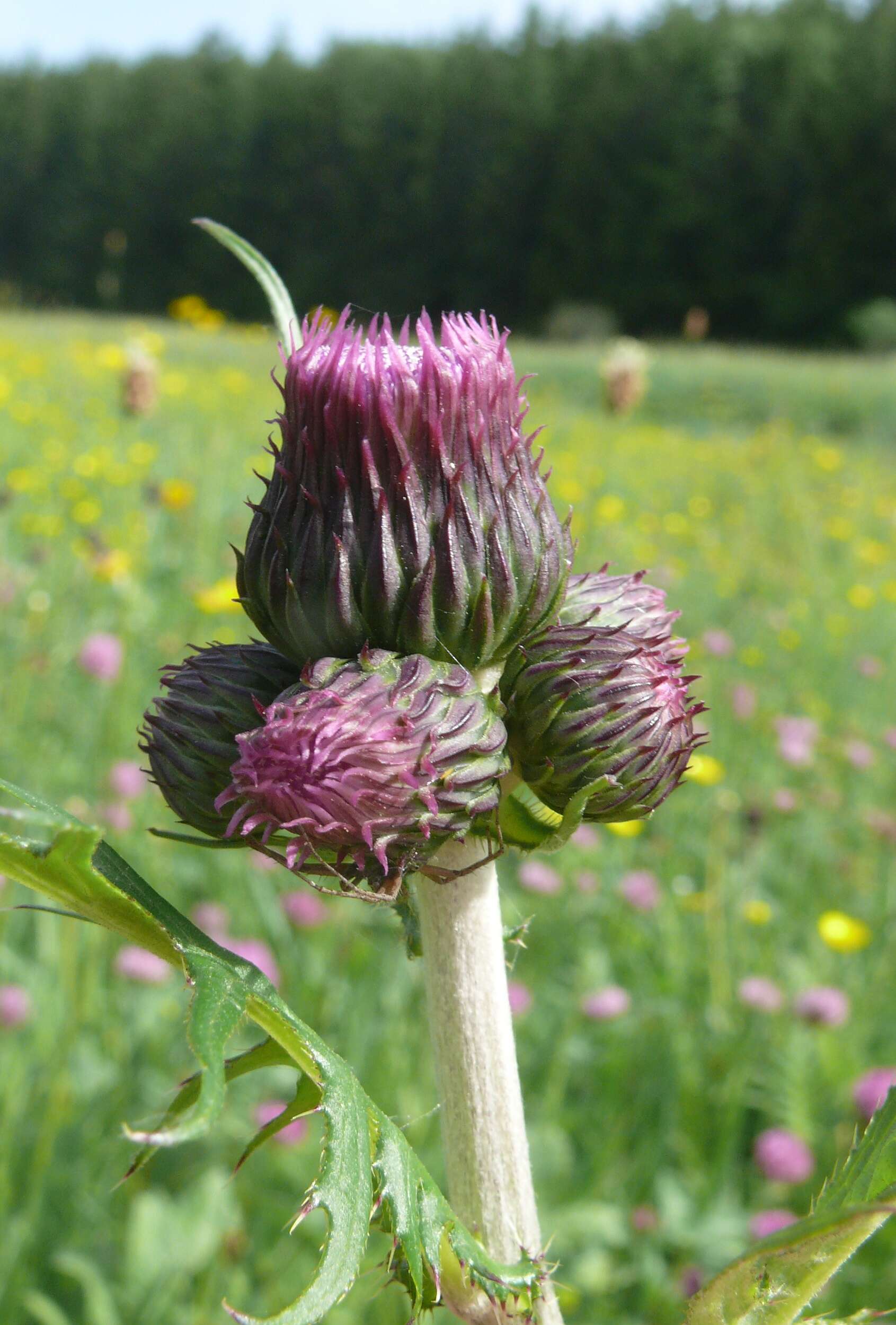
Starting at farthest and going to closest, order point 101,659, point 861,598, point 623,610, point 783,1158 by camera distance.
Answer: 1. point 861,598
2. point 101,659
3. point 783,1158
4. point 623,610

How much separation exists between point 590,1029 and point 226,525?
3360mm

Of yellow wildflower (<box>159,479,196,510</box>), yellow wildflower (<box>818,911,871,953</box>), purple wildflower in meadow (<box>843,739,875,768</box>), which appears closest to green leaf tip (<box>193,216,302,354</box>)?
yellow wildflower (<box>818,911,871,953</box>)

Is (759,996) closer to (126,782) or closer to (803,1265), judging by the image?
(126,782)

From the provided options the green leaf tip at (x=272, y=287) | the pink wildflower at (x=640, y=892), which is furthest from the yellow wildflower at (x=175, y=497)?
the green leaf tip at (x=272, y=287)

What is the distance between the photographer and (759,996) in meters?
2.68

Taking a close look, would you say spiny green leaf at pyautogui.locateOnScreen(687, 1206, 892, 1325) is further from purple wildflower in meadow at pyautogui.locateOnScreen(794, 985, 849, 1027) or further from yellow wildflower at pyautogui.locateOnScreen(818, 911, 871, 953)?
yellow wildflower at pyautogui.locateOnScreen(818, 911, 871, 953)

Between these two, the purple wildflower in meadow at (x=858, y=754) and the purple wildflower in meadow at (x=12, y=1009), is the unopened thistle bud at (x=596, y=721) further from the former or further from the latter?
the purple wildflower in meadow at (x=858, y=754)

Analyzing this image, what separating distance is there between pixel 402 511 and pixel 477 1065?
435 mm

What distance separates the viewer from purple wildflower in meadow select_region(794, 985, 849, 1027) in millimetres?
2621

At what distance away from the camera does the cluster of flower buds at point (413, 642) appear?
774 mm

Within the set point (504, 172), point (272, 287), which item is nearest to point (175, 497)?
point (272, 287)

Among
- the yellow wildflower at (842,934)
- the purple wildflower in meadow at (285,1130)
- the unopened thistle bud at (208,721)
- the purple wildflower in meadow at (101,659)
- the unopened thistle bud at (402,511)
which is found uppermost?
the unopened thistle bud at (402,511)

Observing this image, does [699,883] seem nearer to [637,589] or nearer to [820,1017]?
[820,1017]

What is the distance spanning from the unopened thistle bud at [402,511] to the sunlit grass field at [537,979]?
39 centimetres
